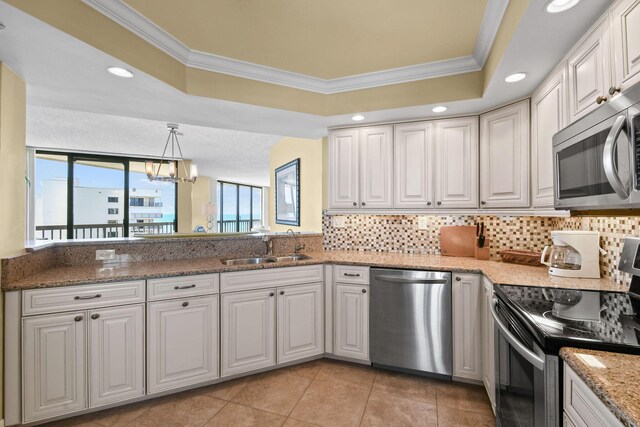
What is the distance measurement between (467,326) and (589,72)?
177 centimetres

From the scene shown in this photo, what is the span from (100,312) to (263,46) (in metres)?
2.12

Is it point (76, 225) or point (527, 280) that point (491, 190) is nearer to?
point (527, 280)

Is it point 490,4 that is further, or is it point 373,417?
point 373,417

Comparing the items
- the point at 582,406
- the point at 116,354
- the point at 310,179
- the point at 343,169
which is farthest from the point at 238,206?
the point at 582,406

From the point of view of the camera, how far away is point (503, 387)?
167cm

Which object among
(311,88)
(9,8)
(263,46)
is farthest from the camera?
(311,88)

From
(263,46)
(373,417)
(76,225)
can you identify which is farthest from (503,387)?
(76,225)

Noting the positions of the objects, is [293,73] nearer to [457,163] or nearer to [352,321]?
[457,163]

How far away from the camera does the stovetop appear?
41.5 inches

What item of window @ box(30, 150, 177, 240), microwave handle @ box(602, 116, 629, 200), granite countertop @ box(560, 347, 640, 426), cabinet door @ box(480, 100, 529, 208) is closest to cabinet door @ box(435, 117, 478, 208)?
cabinet door @ box(480, 100, 529, 208)

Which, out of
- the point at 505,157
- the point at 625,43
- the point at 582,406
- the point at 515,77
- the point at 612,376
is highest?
the point at 515,77

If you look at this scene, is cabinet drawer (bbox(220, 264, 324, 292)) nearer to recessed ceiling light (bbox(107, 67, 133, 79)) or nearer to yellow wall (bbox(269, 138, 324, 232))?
yellow wall (bbox(269, 138, 324, 232))

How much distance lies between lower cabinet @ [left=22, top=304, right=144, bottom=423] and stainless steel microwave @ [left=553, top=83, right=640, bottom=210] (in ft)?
8.63

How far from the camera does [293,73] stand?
105 inches
